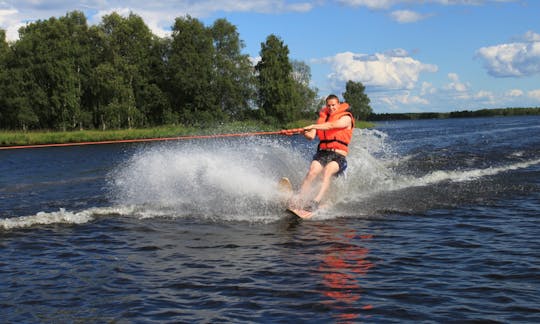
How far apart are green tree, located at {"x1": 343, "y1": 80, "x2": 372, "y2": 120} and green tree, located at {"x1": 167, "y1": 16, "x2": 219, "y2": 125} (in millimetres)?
60875

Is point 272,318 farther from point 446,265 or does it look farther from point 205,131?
point 205,131

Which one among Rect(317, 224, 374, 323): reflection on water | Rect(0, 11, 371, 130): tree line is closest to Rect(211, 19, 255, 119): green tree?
Rect(0, 11, 371, 130): tree line

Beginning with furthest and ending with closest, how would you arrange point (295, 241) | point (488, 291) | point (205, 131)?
point (205, 131)
point (295, 241)
point (488, 291)

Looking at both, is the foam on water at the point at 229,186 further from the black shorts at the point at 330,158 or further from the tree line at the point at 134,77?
the tree line at the point at 134,77

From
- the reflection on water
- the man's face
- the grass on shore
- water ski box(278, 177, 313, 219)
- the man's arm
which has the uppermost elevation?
the man's face

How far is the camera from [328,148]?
34.2 feet

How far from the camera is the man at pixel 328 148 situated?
9.96m

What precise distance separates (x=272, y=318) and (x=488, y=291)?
91.5 inches

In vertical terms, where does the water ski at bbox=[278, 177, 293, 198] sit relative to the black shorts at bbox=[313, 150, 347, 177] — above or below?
below

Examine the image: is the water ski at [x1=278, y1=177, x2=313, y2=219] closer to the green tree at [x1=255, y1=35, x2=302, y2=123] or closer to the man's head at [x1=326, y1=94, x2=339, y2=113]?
the man's head at [x1=326, y1=94, x2=339, y2=113]

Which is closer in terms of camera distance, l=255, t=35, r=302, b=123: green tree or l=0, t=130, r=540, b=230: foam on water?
l=0, t=130, r=540, b=230: foam on water

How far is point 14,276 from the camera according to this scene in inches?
249

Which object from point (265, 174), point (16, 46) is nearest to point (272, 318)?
point (265, 174)

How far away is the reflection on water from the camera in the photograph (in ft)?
16.7
